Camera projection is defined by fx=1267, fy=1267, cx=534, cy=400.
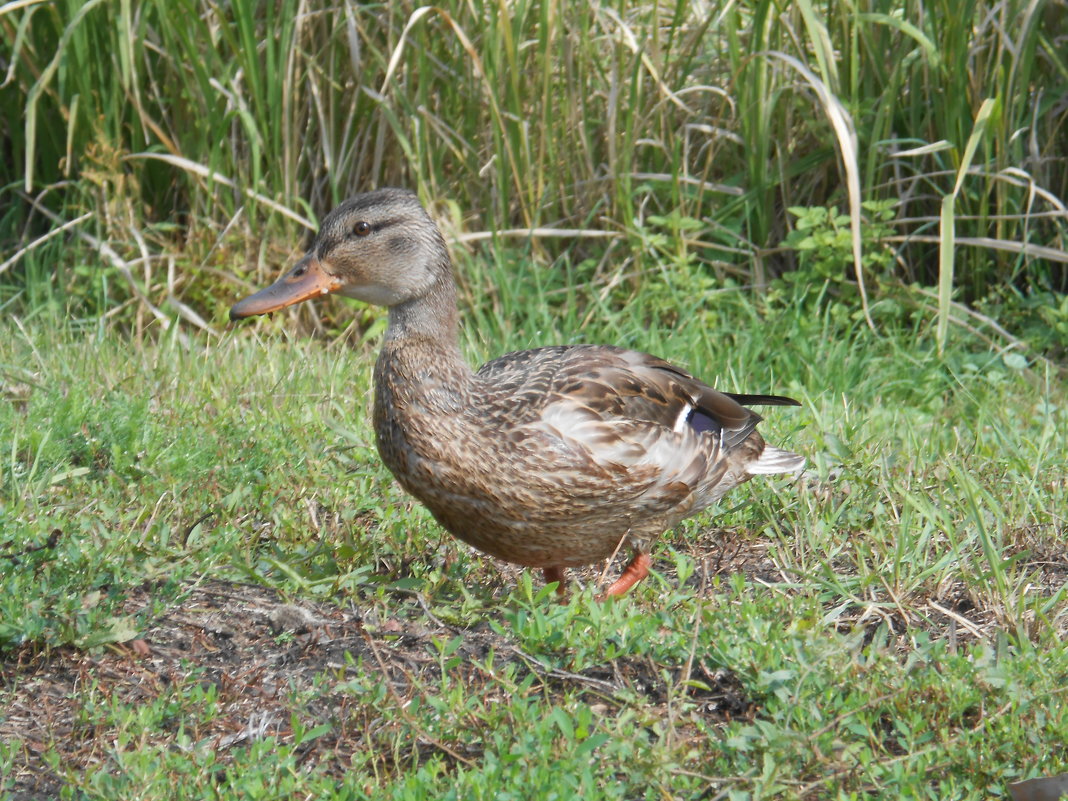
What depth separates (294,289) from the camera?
3.51 meters

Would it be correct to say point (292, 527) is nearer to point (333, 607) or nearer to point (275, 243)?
point (333, 607)

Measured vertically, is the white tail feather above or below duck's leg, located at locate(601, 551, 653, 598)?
above

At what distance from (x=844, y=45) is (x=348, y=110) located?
7.95 feet

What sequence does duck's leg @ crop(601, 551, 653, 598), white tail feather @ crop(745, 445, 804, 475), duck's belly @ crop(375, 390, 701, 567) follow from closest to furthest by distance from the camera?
duck's belly @ crop(375, 390, 701, 567) → duck's leg @ crop(601, 551, 653, 598) → white tail feather @ crop(745, 445, 804, 475)

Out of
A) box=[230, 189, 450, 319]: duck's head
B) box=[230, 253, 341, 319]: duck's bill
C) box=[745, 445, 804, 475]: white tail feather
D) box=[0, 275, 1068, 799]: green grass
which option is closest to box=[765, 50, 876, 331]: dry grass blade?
box=[0, 275, 1068, 799]: green grass

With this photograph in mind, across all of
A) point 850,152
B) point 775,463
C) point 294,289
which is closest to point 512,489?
point 294,289

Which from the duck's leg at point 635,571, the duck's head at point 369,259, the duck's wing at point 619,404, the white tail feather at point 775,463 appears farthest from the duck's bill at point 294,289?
the white tail feather at point 775,463

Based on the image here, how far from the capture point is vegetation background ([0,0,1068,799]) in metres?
2.64

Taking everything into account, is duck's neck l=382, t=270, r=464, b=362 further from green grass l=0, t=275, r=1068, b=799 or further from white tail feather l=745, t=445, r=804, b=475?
white tail feather l=745, t=445, r=804, b=475

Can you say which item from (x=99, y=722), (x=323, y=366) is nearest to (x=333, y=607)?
(x=99, y=722)

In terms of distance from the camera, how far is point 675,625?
2896mm

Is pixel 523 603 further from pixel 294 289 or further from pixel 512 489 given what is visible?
pixel 294 289

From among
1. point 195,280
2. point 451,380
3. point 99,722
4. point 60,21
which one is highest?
point 60,21

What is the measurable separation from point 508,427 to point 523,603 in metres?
0.59
